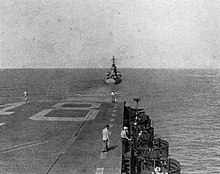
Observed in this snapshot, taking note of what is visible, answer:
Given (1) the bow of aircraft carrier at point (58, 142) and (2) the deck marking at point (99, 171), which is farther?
(1) the bow of aircraft carrier at point (58, 142)

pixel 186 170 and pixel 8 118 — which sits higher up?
pixel 8 118

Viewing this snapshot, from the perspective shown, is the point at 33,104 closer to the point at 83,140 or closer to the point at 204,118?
the point at 83,140

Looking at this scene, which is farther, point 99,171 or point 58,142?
point 58,142

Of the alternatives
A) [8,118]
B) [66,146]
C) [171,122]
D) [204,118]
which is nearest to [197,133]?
[171,122]

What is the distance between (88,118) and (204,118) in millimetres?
39491

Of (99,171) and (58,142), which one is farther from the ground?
(99,171)

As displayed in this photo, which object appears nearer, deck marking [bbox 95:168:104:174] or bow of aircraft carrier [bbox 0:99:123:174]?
deck marking [bbox 95:168:104:174]

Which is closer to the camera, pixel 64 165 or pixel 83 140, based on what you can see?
pixel 64 165

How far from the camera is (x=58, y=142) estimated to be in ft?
80.8

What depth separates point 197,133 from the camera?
53781 mm

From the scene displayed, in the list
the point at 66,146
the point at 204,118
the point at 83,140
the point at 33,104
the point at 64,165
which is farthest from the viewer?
the point at 204,118

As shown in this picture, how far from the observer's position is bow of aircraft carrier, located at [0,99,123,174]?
18.6 m

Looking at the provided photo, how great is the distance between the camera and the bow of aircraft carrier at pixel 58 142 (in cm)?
1864

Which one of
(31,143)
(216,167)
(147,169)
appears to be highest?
(31,143)
